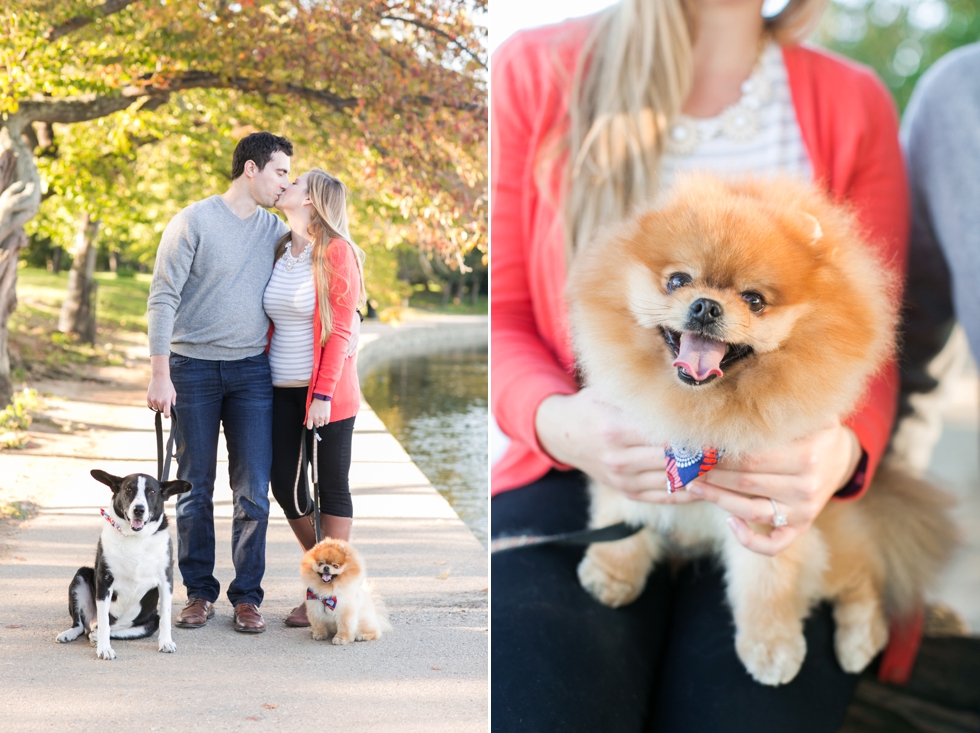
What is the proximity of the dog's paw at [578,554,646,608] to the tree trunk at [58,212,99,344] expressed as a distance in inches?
40.6

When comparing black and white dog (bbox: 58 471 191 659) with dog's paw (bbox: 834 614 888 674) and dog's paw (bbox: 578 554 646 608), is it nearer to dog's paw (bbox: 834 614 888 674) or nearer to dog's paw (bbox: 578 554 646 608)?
dog's paw (bbox: 578 554 646 608)

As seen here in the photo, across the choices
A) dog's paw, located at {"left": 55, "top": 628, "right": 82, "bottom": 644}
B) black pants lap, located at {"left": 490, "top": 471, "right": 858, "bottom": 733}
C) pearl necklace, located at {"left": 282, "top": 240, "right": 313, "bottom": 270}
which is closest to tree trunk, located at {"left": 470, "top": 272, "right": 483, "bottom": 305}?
pearl necklace, located at {"left": 282, "top": 240, "right": 313, "bottom": 270}

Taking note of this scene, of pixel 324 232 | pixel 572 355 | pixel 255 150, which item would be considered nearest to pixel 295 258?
pixel 324 232

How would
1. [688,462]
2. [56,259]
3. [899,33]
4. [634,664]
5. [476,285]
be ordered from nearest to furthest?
[688,462], [634,664], [56,259], [476,285], [899,33]

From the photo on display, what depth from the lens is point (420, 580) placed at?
153 centimetres

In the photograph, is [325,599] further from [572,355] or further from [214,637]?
[572,355]

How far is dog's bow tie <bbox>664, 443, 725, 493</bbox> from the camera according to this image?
972 millimetres

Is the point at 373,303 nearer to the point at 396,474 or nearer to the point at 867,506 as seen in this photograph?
the point at 396,474

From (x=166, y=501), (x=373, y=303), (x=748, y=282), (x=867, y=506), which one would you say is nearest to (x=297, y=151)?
(x=373, y=303)

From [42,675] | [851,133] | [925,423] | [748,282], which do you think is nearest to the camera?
[748,282]

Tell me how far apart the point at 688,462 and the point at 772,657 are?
13.1 inches

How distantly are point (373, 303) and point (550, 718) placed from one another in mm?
939

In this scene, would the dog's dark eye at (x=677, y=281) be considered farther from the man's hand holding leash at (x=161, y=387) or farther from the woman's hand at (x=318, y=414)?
the man's hand holding leash at (x=161, y=387)

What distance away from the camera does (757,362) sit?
89cm
